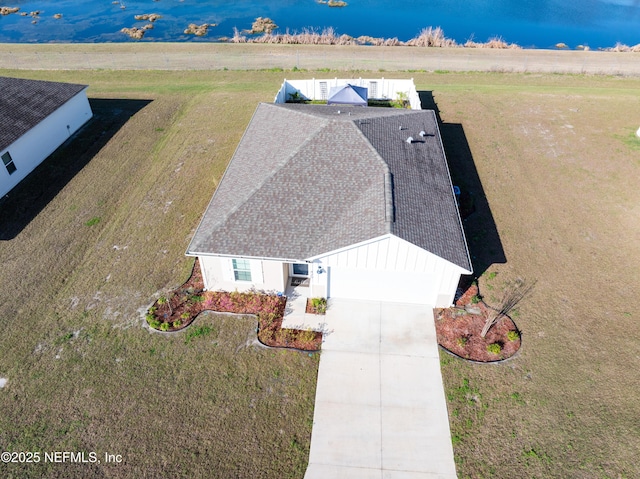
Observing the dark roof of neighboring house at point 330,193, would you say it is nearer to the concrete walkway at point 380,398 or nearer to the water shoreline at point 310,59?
the concrete walkway at point 380,398

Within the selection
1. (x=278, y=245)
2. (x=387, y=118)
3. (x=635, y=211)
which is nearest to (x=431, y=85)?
(x=387, y=118)

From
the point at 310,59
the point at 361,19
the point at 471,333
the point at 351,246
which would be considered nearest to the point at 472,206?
the point at 471,333

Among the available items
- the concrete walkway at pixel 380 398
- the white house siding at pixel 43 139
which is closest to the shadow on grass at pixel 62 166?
the white house siding at pixel 43 139

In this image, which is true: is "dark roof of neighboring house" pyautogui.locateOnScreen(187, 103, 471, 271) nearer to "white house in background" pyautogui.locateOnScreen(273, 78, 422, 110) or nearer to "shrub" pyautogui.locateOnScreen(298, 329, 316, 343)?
"shrub" pyautogui.locateOnScreen(298, 329, 316, 343)

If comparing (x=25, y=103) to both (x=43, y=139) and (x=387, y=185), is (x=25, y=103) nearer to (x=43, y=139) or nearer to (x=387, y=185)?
(x=43, y=139)

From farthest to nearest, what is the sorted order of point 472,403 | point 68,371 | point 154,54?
point 154,54 < point 68,371 < point 472,403

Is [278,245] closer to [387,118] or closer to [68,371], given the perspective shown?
[68,371]

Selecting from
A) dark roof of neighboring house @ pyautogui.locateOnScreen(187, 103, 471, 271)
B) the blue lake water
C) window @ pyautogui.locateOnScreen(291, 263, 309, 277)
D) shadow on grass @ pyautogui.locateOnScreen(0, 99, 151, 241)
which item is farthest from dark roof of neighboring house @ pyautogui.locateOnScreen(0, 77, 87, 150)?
the blue lake water
